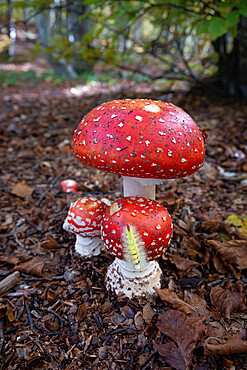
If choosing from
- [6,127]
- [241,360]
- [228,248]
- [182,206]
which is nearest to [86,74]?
[6,127]

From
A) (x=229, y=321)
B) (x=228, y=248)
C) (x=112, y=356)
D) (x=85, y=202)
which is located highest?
(x=85, y=202)

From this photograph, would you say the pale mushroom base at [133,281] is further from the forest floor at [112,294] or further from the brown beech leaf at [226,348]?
the brown beech leaf at [226,348]

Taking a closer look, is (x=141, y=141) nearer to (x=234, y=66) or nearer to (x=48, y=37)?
(x=234, y=66)

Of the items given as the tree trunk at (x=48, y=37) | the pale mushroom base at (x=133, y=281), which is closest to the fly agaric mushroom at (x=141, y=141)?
the pale mushroom base at (x=133, y=281)

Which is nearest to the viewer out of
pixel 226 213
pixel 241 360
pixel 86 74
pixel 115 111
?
pixel 241 360

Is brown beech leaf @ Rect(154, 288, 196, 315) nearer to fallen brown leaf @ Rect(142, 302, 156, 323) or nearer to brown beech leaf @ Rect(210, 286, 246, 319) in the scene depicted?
fallen brown leaf @ Rect(142, 302, 156, 323)

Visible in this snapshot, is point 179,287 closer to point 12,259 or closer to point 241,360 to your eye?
point 241,360
